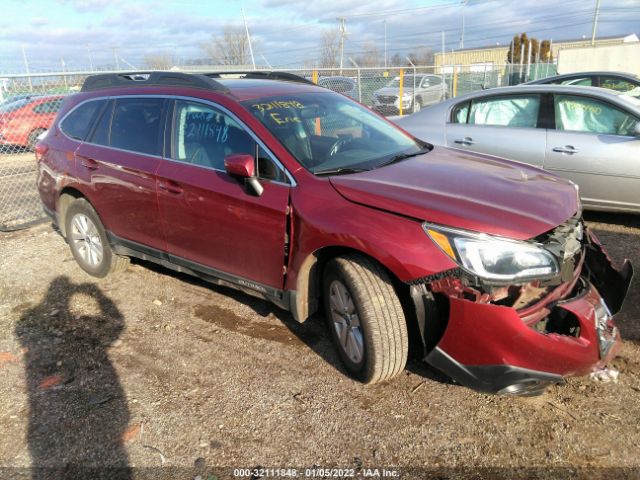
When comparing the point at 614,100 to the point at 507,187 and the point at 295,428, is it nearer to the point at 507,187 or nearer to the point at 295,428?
the point at 507,187

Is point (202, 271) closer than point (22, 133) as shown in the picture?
Yes

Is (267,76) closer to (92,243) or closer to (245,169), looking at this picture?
(245,169)

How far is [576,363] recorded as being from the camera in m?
2.58

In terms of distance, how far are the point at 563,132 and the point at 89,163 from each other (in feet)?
15.7

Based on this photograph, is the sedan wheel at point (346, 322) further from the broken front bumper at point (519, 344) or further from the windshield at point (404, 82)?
the windshield at point (404, 82)

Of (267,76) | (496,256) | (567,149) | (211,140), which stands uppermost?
(267,76)

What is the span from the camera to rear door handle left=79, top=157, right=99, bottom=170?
446cm

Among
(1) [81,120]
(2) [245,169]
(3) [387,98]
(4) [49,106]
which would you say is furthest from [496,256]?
(3) [387,98]

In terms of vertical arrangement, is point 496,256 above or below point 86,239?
above

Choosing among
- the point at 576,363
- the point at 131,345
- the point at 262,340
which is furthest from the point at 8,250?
the point at 576,363

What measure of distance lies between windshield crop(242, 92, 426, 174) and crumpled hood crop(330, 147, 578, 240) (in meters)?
0.23

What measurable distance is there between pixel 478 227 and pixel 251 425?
1624mm

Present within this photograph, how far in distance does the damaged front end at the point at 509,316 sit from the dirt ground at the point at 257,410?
13.0 inches

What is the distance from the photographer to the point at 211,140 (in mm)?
3684
